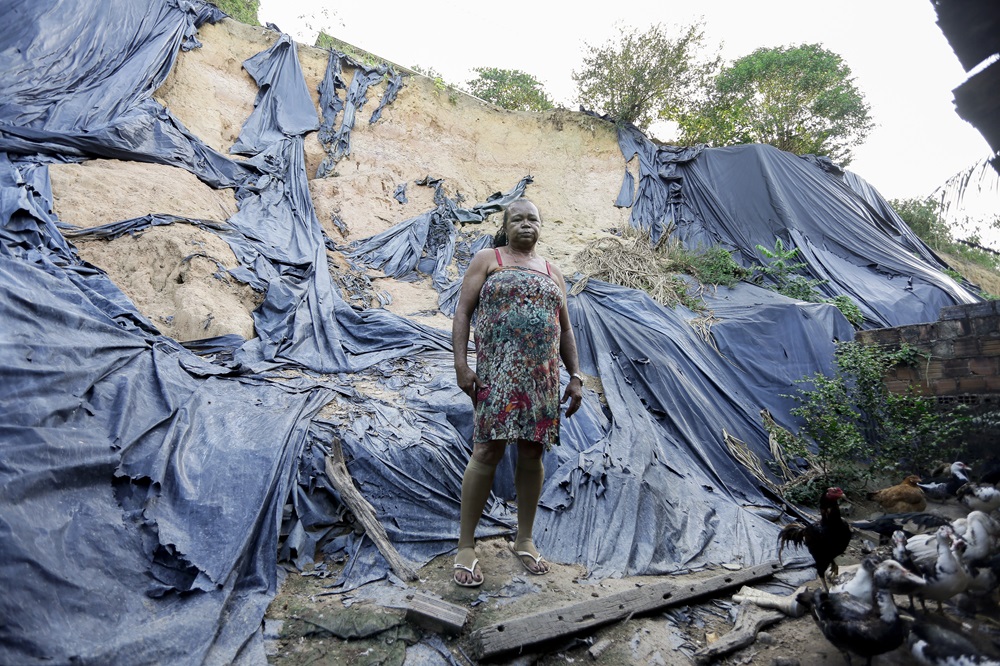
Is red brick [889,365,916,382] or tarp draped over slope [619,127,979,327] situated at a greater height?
tarp draped over slope [619,127,979,327]

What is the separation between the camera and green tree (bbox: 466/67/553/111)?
43.6 ft

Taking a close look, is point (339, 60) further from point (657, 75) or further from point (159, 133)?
point (657, 75)

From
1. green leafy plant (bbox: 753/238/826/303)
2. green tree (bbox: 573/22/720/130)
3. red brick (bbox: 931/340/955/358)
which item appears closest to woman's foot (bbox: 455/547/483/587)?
red brick (bbox: 931/340/955/358)

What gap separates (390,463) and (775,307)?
4103 mm

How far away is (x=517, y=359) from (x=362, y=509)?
3.60 ft

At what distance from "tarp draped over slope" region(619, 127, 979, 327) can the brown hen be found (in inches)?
150

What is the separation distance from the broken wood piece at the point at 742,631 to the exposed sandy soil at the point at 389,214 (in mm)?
38

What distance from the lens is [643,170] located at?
10.1 meters

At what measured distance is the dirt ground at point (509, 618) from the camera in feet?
5.81

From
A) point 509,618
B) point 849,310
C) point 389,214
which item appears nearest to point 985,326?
point 849,310

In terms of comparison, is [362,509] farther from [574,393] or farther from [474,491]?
[574,393]

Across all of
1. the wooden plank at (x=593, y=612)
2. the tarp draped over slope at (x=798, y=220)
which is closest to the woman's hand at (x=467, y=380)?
the wooden plank at (x=593, y=612)

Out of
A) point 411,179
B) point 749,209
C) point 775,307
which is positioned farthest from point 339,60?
point 775,307

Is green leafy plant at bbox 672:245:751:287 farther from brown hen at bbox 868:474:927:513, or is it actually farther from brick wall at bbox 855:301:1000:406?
brown hen at bbox 868:474:927:513
